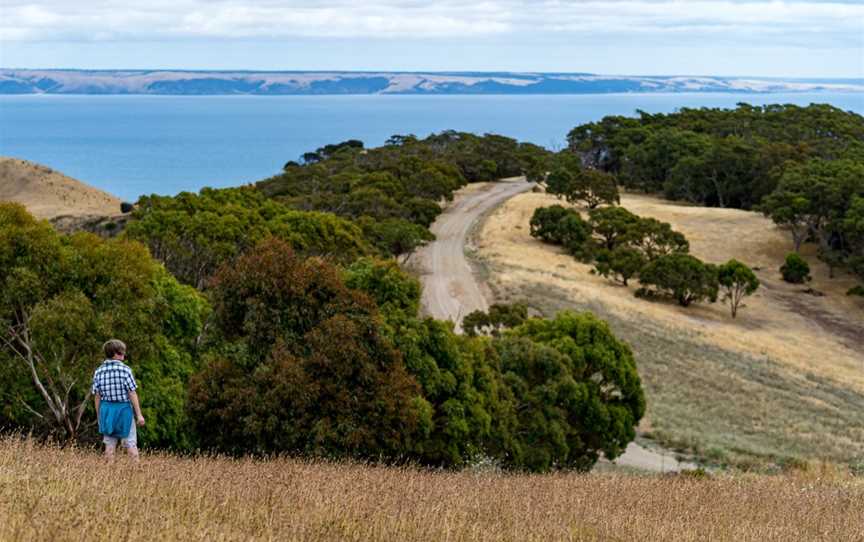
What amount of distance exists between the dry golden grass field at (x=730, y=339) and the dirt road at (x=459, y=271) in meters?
1.23

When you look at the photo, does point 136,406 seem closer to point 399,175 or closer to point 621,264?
point 621,264

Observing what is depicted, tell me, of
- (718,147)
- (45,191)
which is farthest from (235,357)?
(718,147)

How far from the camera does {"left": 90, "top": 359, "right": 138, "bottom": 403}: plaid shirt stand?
10523 millimetres

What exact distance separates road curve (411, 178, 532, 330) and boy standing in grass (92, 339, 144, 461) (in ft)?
92.9

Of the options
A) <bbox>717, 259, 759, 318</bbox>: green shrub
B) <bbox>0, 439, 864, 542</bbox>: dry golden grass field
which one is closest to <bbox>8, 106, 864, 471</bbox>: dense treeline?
<bbox>0, 439, 864, 542</bbox>: dry golden grass field

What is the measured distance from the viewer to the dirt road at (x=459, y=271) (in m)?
26.7

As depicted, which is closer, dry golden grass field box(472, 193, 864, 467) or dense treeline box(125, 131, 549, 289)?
dry golden grass field box(472, 193, 864, 467)

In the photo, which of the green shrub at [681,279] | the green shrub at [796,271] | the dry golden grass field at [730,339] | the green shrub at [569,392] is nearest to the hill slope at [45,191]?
the dry golden grass field at [730,339]

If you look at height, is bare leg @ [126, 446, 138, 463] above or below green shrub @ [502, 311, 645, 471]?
above

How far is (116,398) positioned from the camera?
35.0 ft

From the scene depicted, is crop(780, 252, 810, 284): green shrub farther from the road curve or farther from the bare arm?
the bare arm

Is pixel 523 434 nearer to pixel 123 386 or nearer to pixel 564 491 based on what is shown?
pixel 564 491

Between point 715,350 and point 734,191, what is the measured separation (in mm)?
48961

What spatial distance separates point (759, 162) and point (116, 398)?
3186 inches
